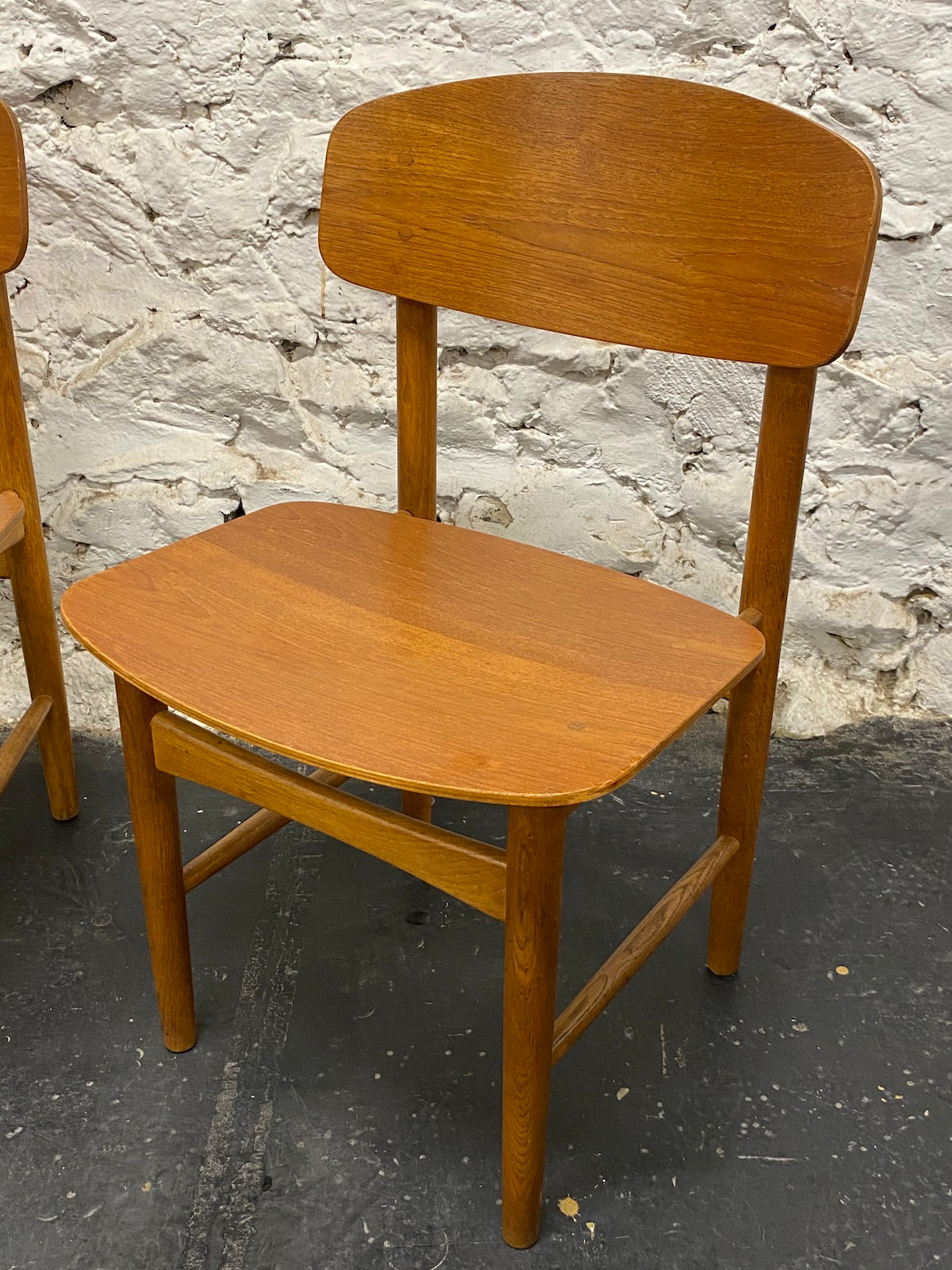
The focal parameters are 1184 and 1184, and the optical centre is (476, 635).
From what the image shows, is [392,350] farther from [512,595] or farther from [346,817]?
Result: [346,817]

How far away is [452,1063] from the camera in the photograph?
1.19m

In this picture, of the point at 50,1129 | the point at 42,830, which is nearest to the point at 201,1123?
the point at 50,1129

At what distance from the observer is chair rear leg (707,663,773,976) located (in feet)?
3.63

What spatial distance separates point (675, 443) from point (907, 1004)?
2.56 feet

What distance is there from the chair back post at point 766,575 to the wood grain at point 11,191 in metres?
0.79

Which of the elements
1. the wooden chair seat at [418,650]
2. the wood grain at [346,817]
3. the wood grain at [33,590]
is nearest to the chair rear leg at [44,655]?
the wood grain at [33,590]

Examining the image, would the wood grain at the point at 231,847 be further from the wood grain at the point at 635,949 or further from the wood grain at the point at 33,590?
the wood grain at the point at 33,590

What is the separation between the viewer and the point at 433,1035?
122 cm

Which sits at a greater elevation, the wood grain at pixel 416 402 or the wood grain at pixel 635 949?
the wood grain at pixel 416 402

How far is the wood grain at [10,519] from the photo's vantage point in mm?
1260

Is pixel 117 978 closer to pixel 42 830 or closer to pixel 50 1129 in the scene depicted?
pixel 50 1129

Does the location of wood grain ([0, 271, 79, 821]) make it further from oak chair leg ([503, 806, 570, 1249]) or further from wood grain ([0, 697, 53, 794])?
oak chair leg ([503, 806, 570, 1249])

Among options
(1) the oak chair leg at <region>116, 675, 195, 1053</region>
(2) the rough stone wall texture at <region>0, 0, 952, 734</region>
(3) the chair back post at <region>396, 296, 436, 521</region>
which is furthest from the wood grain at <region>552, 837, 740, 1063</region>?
(2) the rough stone wall texture at <region>0, 0, 952, 734</region>

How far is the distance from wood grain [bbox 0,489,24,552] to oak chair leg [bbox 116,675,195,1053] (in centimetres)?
33
